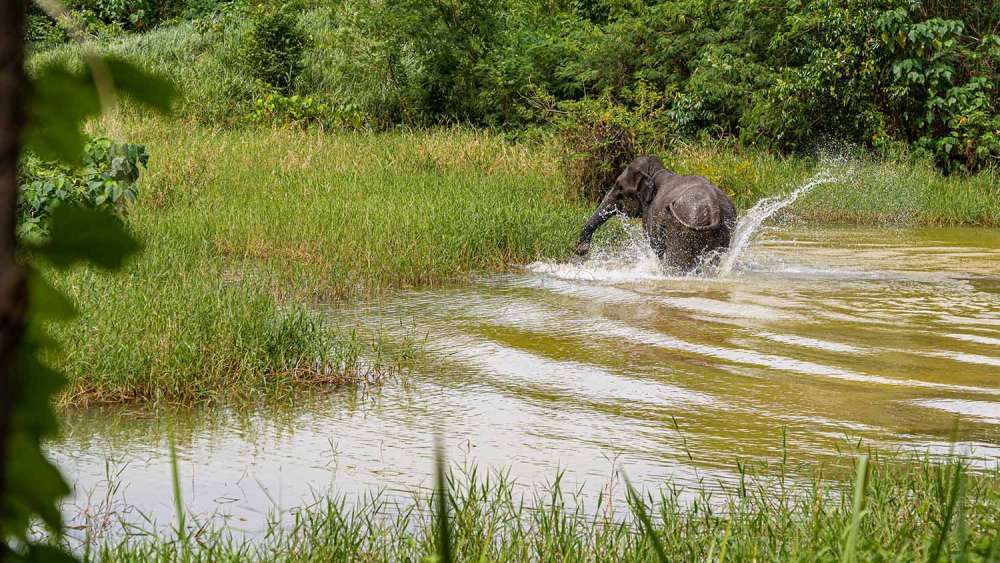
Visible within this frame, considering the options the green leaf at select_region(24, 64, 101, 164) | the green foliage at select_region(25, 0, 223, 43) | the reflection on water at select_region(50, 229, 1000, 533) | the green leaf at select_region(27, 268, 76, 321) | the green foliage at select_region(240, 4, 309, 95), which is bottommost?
the reflection on water at select_region(50, 229, 1000, 533)

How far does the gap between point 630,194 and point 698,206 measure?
110 cm

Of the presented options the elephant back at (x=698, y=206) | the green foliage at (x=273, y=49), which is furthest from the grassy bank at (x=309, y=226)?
the green foliage at (x=273, y=49)

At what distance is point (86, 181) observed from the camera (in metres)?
9.10

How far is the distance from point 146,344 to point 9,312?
6.25 m

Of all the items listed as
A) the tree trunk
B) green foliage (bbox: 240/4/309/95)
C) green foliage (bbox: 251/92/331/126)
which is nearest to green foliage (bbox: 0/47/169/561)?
the tree trunk

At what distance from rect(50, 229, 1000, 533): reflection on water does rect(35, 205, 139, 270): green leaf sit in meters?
3.88

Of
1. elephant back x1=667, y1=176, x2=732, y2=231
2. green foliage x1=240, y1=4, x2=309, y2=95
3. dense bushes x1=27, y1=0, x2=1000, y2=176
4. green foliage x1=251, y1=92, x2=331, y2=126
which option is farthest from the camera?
green foliage x1=240, y1=4, x2=309, y2=95

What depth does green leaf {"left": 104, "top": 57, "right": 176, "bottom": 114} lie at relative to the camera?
72 cm

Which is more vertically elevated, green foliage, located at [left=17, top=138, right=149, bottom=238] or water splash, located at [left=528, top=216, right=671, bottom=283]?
green foliage, located at [left=17, top=138, right=149, bottom=238]

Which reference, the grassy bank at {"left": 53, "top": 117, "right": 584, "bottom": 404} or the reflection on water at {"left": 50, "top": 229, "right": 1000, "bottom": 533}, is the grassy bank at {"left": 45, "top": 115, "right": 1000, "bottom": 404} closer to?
the grassy bank at {"left": 53, "top": 117, "right": 584, "bottom": 404}

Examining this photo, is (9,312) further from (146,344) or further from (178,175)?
(178,175)

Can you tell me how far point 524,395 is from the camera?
6723mm

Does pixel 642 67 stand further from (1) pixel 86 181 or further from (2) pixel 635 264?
(1) pixel 86 181

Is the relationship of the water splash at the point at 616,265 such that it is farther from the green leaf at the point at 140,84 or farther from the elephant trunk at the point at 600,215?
the green leaf at the point at 140,84
